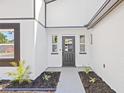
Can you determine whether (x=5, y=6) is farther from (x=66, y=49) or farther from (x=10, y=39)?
(x=66, y=49)

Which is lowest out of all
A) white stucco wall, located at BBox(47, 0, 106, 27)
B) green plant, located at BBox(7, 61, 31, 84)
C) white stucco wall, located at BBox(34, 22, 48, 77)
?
green plant, located at BBox(7, 61, 31, 84)

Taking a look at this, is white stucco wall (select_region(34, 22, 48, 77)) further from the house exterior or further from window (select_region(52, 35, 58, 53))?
window (select_region(52, 35, 58, 53))

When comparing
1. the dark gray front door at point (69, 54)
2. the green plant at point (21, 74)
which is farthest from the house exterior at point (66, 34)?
the green plant at point (21, 74)

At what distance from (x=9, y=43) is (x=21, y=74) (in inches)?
68.1

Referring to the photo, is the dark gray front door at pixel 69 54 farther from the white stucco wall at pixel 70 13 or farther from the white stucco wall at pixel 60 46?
the white stucco wall at pixel 70 13

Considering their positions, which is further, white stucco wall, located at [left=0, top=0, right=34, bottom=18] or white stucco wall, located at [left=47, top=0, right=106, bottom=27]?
white stucco wall, located at [left=47, top=0, right=106, bottom=27]

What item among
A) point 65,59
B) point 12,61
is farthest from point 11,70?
point 65,59

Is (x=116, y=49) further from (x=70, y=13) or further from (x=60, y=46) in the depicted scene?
(x=60, y=46)

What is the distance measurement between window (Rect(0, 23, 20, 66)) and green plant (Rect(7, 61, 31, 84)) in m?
0.53

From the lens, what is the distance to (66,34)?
17.0 m

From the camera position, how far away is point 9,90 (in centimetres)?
841

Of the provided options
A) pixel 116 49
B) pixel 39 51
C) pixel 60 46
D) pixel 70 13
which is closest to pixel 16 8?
pixel 39 51

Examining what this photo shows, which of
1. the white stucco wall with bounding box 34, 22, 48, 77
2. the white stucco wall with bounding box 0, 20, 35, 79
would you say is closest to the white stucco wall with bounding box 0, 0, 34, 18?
the white stucco wall with bounding box 0, 20, 35, 79

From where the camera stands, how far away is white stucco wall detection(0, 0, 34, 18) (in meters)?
10.3
